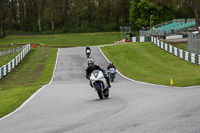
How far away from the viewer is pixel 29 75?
112 feet

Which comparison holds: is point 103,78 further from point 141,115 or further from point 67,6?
point 67,6

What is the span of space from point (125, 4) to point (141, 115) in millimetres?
105212

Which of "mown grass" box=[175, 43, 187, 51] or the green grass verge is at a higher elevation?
"mown grass" box=[175, 43, 187, 51]

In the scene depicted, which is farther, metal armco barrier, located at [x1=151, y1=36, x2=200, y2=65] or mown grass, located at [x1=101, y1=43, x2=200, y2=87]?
metal armco barrier, located at [x1=151, y1=36, x2=200, y2=65]

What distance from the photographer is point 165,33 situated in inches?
2714

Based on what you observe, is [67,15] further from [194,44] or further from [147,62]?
[194,44]

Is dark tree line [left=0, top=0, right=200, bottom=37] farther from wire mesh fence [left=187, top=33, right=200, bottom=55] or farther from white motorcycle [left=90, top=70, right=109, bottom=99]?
white motorcycle [left=90, top=70, right=109, bottom=99]

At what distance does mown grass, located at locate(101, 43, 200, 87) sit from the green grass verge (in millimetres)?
7163

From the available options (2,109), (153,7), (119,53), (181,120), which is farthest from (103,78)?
(153,7)

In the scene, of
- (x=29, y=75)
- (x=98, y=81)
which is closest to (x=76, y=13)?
(x=29, y=75)

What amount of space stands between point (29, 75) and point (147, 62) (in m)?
13.3

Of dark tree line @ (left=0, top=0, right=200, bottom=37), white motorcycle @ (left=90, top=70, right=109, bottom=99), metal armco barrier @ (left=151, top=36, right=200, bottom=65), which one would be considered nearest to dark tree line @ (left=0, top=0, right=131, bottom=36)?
dark tree line @ (left=0, top=0, right=200, bottom=37)

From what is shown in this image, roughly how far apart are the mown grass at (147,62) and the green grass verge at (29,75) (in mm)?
7163

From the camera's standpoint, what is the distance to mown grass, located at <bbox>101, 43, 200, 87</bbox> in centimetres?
3044
